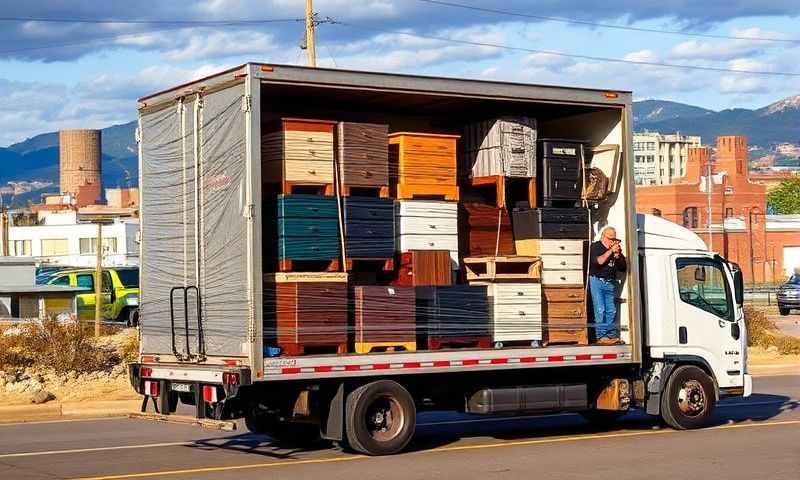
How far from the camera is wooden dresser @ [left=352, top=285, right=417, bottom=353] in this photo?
45.8 feet

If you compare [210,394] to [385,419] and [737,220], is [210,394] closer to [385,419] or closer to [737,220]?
[385,419]

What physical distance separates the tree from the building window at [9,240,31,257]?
9706cm

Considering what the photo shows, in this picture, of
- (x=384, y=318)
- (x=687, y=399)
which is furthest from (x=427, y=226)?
(x=687, y=399)

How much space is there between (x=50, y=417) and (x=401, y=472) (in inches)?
328

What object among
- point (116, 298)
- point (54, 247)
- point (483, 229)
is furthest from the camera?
point (54, 247)

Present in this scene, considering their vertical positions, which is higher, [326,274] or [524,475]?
[326,274]

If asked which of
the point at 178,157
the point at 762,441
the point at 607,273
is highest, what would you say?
the point at 178,157

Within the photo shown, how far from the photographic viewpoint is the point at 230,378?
1294 centimetres

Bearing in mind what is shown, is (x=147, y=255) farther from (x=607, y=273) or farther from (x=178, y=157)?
(x=607, y=273)

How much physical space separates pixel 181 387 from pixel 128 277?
2086 centimetres

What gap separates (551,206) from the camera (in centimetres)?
1595

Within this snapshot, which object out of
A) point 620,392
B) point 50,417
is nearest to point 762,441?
point 620,392

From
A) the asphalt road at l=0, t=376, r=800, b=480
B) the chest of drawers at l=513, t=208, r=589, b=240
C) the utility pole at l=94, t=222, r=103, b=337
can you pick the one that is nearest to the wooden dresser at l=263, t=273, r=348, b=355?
the asphalt road at l=0, t=376, r=800, b=480

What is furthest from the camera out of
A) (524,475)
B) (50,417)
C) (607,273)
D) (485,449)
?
(50,417)
